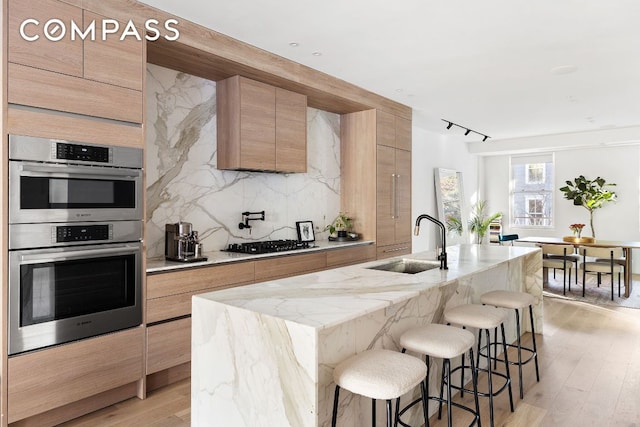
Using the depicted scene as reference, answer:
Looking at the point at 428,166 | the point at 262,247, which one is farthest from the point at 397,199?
the point at 428,166

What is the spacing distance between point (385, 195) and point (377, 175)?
0.97 ft

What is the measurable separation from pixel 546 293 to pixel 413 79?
4.03m

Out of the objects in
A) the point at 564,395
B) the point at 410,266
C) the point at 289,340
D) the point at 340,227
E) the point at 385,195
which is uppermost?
the point at 385,195

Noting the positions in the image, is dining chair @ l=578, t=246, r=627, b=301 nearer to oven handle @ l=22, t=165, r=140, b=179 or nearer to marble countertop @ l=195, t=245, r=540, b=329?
marble countertop @ l=195, t=245, r=540, b=329

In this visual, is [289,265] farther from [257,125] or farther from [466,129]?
[466,129]

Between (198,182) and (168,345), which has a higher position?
(198,182)

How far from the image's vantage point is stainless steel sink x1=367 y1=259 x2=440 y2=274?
3150 mm

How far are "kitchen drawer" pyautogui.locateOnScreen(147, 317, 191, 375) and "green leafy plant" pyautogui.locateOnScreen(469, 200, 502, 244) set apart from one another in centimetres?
715

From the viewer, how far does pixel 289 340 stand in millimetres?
1674

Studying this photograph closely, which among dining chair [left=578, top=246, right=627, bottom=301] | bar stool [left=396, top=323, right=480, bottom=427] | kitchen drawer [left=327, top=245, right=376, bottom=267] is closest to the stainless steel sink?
bar stool [left=396, top=323, right=480, bottom=427]

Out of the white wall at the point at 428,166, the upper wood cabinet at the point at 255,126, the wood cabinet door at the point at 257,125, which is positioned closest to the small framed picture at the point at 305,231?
the upper wood cabinet at the point at 255,126

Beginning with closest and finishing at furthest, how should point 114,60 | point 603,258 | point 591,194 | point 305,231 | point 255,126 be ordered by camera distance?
point 114,60 → point 255,126 → point 305,231 → point 603,258 → point 591,194

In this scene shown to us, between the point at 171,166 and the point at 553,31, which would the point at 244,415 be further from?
the point at 553,31

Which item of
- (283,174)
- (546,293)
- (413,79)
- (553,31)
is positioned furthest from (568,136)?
(283,174)
